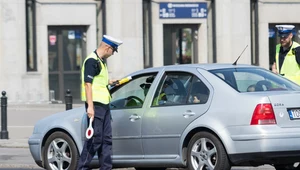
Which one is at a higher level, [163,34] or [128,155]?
[163,34]

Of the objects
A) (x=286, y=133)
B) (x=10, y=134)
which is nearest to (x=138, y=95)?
(x=286, y=133)

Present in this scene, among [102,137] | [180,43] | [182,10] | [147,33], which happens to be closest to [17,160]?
[102,137]

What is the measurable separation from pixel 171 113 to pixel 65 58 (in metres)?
19.8

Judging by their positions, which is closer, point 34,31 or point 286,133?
point 286,133

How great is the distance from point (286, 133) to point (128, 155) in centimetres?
211

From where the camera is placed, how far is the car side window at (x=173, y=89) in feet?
37.2

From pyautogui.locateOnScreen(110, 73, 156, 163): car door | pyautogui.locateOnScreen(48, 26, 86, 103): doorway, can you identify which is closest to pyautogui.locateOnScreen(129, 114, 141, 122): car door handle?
pyautogui.locateOnScreen(110, 73, 156, 163): car door

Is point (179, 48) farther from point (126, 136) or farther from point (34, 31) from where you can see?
point (126, 136)

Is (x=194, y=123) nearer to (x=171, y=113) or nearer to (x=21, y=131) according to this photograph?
(x=171, y=113)

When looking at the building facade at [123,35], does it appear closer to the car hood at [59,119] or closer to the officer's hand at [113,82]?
the car hood at [59,119]

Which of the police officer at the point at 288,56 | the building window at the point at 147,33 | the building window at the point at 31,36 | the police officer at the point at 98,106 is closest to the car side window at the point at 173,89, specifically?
the police officer at the point at 98,106

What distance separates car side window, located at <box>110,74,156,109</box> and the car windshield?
0.93 metres

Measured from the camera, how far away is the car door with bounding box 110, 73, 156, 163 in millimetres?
11469

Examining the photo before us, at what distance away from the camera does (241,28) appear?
32.3 meters
